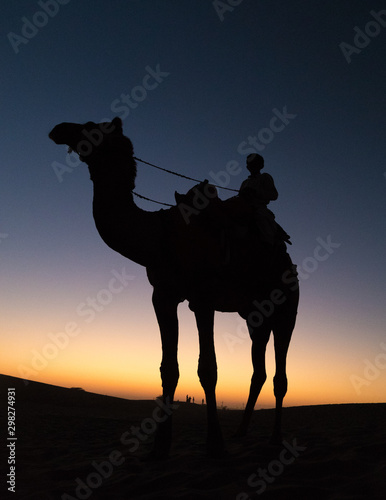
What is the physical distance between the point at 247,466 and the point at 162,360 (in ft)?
5.40

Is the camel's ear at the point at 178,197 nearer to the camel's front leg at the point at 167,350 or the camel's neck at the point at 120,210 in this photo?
the camel's neck at the point at 120,210

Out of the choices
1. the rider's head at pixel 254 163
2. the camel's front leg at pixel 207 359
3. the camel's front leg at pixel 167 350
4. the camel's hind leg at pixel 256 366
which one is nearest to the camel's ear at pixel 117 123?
the camel's front leg at pixel 167 350

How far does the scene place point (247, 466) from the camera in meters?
4.41

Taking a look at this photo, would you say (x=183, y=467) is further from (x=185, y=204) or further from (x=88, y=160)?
(x=88, y=160)

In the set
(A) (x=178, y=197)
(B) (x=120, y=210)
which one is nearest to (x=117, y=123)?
(B) (x=120, y=210)

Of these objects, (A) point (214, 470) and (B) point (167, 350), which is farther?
(B) point (167, 350)

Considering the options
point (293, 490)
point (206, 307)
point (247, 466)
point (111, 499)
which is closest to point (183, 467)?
point (247, 466)

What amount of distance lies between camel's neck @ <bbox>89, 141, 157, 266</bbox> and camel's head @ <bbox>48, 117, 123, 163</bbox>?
0.13m

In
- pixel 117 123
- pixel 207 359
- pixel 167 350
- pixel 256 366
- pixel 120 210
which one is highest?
pixel 117 123

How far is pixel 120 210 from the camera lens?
483 centimetres
